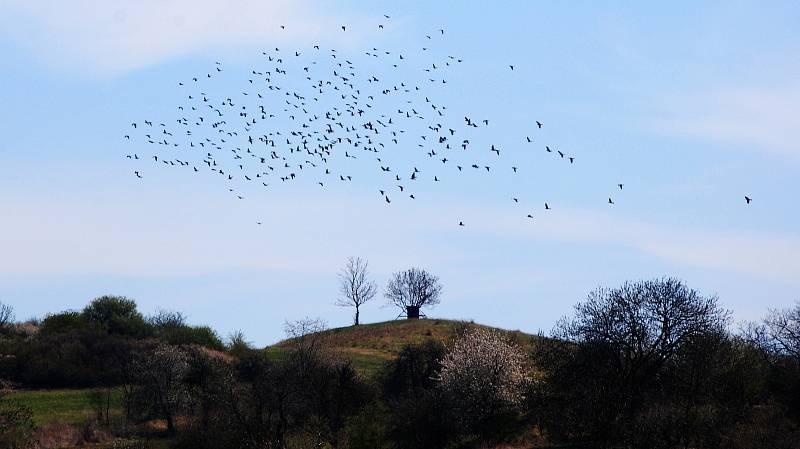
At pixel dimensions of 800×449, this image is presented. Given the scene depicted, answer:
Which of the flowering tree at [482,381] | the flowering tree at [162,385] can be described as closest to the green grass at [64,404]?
the flowering tree at [162,385]

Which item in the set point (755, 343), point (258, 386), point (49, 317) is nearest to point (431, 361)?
point (258, 386)

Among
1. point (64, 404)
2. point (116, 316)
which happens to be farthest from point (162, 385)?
point (116, 316)

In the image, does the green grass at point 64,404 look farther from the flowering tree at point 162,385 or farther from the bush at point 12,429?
the bush at point 12,429

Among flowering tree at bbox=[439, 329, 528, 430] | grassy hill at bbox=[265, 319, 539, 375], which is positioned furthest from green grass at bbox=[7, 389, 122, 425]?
flowering tree at bbox=[439, 329, 528, 430]

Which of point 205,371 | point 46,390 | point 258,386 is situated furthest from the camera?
point 46,390

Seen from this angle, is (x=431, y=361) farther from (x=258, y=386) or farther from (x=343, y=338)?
(x=343, y=338)

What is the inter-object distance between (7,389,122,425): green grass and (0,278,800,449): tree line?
8.99ft

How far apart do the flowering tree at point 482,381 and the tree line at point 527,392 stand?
4.6 inches

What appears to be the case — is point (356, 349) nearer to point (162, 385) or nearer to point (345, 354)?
point (345, 354)

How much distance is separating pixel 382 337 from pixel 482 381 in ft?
165

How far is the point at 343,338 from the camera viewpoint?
133375 millimetres

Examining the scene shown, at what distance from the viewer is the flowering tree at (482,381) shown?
78188 mm

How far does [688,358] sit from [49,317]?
8943 centimetres

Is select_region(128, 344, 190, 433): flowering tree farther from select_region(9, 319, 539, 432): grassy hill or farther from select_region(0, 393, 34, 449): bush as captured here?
select_region(0, 393, 34, 449): bush
